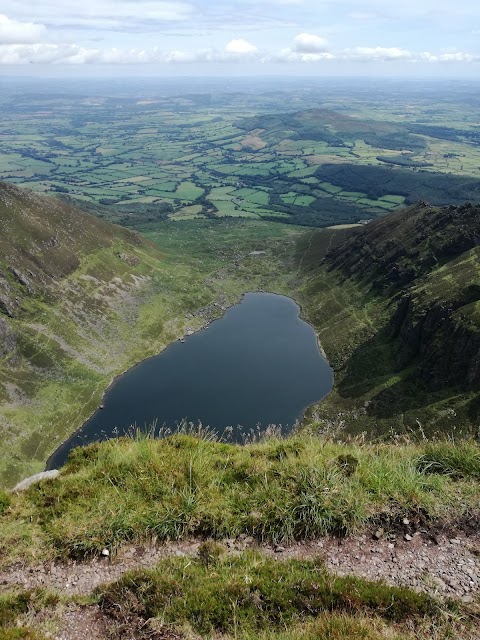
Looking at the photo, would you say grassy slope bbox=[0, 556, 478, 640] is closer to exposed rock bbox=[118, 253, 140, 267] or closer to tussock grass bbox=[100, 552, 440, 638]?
tussock grass bbox=[100, 552, 440, 638]

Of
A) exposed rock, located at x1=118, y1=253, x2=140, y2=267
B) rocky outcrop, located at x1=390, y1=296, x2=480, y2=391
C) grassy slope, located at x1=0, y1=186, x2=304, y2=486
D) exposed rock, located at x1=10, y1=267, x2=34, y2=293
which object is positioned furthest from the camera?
exposed rock, located at x1=118, y1=253, x2=140, y2=267

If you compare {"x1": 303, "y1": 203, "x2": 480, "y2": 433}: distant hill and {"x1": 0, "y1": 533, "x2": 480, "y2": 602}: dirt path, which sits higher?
{"x1": 0, "y1": 533, "x2": 480, "y2": 602}: dirt path

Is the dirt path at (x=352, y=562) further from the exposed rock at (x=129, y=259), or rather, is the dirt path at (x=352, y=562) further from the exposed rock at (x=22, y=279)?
the exposed rock at (x=129, y=259)

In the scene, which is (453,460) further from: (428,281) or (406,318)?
(428,281)

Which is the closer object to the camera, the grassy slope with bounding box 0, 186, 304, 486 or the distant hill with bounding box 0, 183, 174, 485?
the distant hill with bounding box 0, 183, 174, 485

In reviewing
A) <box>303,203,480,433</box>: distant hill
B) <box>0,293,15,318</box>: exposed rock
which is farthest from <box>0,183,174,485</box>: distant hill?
<box>303,203,480,433</box>: distant hill

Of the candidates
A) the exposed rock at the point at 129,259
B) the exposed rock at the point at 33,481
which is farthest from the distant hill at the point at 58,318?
the exposed rock at the point at 33,481
